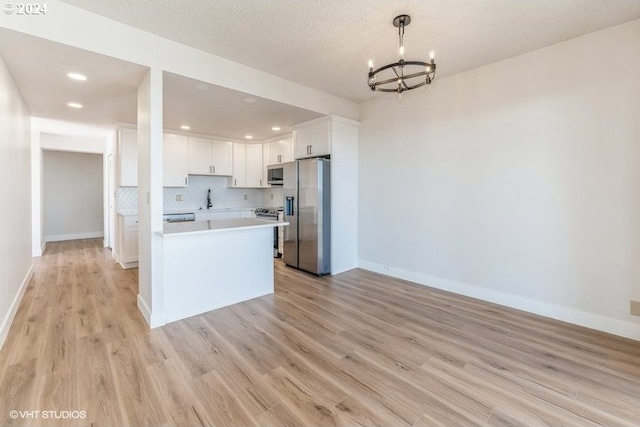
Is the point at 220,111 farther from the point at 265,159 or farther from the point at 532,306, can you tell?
the point at 532,306

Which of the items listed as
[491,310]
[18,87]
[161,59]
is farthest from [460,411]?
[18,87]

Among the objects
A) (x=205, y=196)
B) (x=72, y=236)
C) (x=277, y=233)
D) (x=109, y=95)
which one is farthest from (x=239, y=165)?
(x=72, y=236)

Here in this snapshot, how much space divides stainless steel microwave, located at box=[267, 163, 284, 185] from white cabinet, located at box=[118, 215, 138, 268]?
253 cm

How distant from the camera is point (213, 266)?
3133 mm

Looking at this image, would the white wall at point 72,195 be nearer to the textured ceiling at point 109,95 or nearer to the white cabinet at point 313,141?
the textured ceiling at point 109,95

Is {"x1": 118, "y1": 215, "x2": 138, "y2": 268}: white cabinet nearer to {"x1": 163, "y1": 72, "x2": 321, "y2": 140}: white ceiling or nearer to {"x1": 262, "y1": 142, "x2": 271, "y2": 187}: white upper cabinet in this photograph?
{"x1": 163, "y1": 72, "x2": 321, "y2": 140}: white ceiling

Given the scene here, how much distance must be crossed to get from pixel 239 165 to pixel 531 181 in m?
5.23

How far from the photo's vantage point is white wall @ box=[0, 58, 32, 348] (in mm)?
2490

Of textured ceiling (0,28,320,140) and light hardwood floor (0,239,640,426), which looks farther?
textured ceiling (0,28,320,140)

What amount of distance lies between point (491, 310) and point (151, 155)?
12.7ft

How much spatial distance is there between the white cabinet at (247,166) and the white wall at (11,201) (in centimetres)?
322

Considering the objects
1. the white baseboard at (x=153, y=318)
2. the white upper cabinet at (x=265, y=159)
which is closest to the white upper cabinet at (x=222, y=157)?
the white upper cabinet at (x=265, y=159)

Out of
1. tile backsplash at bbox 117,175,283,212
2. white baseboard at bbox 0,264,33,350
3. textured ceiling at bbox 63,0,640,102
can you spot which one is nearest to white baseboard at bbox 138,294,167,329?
white baseboard at bbox 0,264,33,350

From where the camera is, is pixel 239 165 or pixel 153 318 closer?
pixel 153 318
